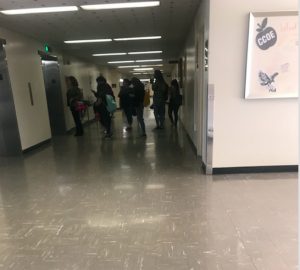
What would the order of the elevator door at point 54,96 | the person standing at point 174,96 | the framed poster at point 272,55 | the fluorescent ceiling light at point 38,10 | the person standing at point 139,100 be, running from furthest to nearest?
the person standing at point 174,96 → the elevator door at point 54,96 → the person standing at point 139,100 → the fluorescent ceiling light at point 38,10 → the framed poster at point 272,55

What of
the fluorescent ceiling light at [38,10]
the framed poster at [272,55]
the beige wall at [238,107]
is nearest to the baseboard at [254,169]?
the beige wall at [238,107]

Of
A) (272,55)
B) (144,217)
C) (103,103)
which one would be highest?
(272,55)

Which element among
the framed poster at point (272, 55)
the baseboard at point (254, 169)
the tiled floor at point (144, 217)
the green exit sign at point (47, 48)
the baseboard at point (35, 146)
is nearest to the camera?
the tiled floor at point (144, 217)

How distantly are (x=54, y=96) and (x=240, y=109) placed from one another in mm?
5209

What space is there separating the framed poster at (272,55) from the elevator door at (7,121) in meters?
4.04

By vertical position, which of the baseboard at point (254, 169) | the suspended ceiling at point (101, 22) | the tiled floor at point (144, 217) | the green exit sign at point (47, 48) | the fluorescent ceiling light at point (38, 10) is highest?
the fluorescent ceiling light at point (38, 10)

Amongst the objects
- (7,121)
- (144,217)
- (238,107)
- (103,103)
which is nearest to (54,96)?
(103,103)

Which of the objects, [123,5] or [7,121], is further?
[7,121]

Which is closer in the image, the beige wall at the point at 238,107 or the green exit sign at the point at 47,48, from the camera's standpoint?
the beige wall at the point at 238,107

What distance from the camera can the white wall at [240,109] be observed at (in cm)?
302

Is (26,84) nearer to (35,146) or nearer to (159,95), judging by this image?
(35,146)

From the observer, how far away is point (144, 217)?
96.7 inches

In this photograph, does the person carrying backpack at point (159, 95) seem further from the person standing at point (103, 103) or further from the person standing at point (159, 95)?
the person standing at point (103, 103)

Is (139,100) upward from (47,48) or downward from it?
downward
